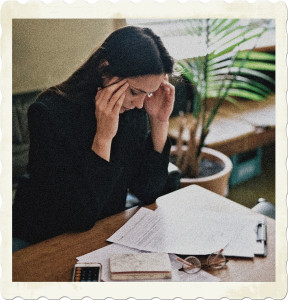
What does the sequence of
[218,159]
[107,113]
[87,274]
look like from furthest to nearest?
1. [218,159]
2. [107,113]
3. [87,274]

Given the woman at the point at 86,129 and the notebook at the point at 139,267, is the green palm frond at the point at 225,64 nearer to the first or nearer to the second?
the woman at the point at 86,129

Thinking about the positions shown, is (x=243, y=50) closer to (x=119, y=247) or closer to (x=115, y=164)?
(x=115, y=164)

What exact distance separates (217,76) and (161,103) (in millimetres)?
664

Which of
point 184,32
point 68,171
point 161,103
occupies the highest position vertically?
point 184,32

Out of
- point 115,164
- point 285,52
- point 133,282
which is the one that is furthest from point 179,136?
point 133,282

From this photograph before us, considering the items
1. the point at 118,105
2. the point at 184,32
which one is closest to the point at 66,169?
the point at 118,105

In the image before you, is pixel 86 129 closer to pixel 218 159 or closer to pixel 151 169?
pixel 151 169

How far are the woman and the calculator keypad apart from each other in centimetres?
19

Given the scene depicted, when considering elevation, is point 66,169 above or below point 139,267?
above

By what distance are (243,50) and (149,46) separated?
82cm

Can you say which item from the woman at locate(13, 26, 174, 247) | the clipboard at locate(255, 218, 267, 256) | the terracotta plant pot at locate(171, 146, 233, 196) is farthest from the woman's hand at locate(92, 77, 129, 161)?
the terracotta plant pot at locate(171, 146, 233, 196)

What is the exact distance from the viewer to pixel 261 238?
1399 mm

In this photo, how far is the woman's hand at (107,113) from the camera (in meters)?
1.50

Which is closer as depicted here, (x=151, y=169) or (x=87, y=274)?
(x=87, y=274)
